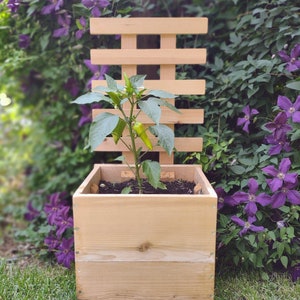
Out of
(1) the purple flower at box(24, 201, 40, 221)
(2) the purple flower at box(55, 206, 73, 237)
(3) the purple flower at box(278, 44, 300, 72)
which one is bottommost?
(1) the purple flower at box(24, 201, 40, 221)

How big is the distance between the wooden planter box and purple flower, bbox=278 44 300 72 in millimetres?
673

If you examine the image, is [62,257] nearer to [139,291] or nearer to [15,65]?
[139,291]

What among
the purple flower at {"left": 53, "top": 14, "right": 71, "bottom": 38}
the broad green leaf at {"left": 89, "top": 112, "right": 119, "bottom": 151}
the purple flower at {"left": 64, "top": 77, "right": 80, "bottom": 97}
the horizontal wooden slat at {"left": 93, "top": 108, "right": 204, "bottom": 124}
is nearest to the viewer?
the broad green leaf at {"left": 89, "top": 112, "right": 119, "bottom": 151}

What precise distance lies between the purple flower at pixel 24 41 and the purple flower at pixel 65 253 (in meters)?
1.14

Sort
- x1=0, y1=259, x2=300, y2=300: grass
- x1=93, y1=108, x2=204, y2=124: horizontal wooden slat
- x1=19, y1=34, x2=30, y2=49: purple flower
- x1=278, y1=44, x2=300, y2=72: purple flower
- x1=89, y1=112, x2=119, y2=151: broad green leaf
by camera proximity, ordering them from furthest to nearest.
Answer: x1=19, y1=34, x2=30, y2=49: purple flower → x1=93, y1=108, x2=204, y2=124: horizontal wooden slat → x1=278, y1=44, x2=300, y2=72: purple flower → x1=0, y1=259, x2=300, y2=300: grass → x1=89, y1=112, x2=119, y2=151: broad green leaf

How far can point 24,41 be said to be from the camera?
2014mm

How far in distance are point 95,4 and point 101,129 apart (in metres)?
0.75

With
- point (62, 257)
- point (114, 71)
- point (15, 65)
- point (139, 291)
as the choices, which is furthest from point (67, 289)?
point (15, 65)

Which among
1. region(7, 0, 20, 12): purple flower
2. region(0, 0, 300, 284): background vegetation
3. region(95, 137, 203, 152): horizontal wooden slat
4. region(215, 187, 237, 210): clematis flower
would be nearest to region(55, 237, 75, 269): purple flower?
region(0, 0, 300, 284): background vegetation

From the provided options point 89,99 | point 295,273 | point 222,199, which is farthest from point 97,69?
point 295,273

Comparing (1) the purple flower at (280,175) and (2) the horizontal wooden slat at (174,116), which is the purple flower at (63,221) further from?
(1) the purple flower at (280,175)

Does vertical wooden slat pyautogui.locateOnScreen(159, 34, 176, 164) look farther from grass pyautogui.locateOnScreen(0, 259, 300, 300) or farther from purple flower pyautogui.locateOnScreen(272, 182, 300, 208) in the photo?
grass pyautogui.locateOnScreen(0, 259, 300, 300)

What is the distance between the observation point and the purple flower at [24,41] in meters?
2.00

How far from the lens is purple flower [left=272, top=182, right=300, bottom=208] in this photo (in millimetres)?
1420
